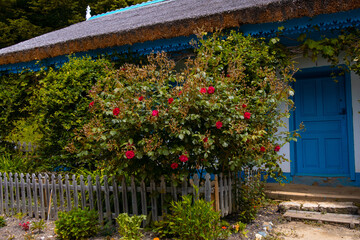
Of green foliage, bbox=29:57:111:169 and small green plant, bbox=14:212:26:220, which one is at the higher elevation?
green foliage, bbox=29:57:111:169

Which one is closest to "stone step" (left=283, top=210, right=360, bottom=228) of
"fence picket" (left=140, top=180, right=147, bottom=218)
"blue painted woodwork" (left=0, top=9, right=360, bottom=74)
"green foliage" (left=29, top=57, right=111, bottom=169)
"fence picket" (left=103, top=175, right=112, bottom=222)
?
"fence picket" (left=140, top=180, right=147, bottom=218)

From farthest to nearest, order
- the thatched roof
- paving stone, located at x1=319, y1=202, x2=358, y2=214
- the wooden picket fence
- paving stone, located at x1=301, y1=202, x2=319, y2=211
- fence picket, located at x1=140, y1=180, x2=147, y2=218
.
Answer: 1. the thatched roof
2. paving stone, located at x1=301, y1=202, x2=319, y2=211
3. paving stone, located at x1=319, y1=202, x2=358, y2=214
4. fence picket, located at x1=140, y1=180, x2=147, y2=218
5. the wooden picket fence

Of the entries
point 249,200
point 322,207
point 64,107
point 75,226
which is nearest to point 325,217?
point 322,207

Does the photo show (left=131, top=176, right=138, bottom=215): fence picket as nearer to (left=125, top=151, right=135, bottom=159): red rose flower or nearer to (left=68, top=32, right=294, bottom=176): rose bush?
(left=68, top=32, right=294, bottom=176): rose bush

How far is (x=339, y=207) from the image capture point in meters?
4.41

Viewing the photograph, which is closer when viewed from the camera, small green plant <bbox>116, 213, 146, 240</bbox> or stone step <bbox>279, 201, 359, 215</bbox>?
small green plant <bbox>116, 213, 146, 240</bbox>

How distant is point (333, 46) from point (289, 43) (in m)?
0.76

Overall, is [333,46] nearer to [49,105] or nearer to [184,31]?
[184,31]

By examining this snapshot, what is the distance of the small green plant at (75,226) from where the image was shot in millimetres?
3701

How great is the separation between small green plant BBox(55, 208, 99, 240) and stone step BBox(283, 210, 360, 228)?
252cm

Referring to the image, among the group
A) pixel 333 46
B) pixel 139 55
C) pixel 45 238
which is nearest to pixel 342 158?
pixel 333 46

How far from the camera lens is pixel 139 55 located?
6672mm

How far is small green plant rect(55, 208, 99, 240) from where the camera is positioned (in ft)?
12.1

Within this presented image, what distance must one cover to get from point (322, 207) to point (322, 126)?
64.7 inches
